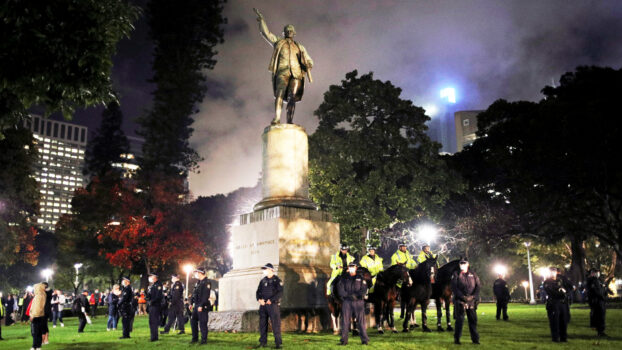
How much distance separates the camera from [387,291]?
512 inches

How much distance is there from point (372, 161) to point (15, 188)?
86.7 ft

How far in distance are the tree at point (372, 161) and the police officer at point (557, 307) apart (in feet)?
65.1

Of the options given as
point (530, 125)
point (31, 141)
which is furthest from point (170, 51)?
point (530, 125)

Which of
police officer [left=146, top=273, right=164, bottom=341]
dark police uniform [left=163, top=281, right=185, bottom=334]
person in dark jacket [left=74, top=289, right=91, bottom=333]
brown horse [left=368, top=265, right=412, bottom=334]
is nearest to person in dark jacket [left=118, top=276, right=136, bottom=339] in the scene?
police officer [left=146, top=273, right=164, bottom=341]

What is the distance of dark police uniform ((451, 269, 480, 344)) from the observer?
10727 mm

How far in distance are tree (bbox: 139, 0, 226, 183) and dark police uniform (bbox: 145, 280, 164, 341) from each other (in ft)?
103

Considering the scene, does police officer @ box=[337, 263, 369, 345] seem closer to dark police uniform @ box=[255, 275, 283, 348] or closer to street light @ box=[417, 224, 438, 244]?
dark police uniform @ box=[255, 275, 283, 348]

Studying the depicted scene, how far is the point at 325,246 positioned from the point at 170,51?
37.7m

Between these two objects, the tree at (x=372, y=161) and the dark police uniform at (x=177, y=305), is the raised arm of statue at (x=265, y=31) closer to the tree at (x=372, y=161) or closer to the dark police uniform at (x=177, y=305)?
the dark police uniform at (x=177, y=305)

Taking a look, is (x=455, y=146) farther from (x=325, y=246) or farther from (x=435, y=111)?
(x=325, y=246)

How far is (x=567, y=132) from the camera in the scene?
89.2 feet

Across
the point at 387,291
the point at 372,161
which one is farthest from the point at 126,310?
the point at 372,161

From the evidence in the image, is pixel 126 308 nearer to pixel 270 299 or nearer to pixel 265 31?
pixel 270 299

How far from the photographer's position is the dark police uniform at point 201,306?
11930 millimetres
